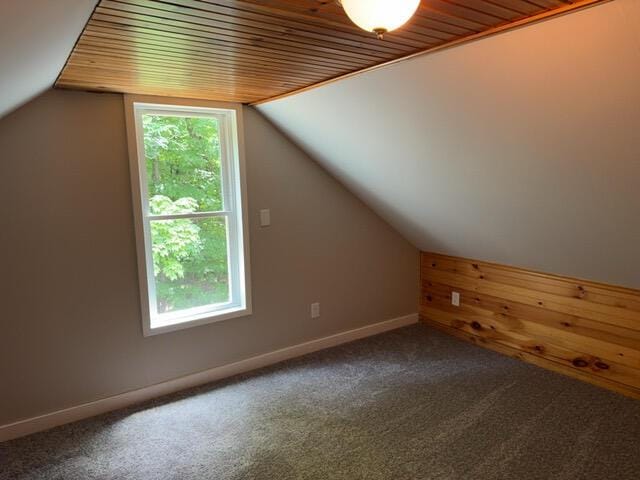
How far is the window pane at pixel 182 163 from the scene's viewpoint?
2789 mm

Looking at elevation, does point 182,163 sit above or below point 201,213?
above

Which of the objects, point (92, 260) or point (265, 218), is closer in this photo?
point (92, 260)

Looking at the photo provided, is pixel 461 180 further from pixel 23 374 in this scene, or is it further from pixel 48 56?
pixel 23 374

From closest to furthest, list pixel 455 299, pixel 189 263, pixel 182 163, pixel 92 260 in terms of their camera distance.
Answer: pixel 92 260 < pixel 182 163 < pixel 189 263 < pixel 455 299

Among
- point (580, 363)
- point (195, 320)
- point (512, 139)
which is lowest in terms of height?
point (580, 363)

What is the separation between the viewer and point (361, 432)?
7.91 ft

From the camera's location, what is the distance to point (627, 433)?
2.33 m

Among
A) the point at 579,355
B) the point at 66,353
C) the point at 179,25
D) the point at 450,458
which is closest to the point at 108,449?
the point at 66,353

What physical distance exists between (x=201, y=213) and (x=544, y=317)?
251 centimetres

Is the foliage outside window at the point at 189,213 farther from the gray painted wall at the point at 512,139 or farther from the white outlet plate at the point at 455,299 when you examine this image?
the white outlet plate at the point at 455,299

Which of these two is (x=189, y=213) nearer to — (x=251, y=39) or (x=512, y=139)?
(x=251, y=39)

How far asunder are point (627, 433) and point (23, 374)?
10.7 ft

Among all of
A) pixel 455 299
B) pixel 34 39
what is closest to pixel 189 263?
pixel 34 39

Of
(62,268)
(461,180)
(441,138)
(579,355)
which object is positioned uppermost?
(441,138)
